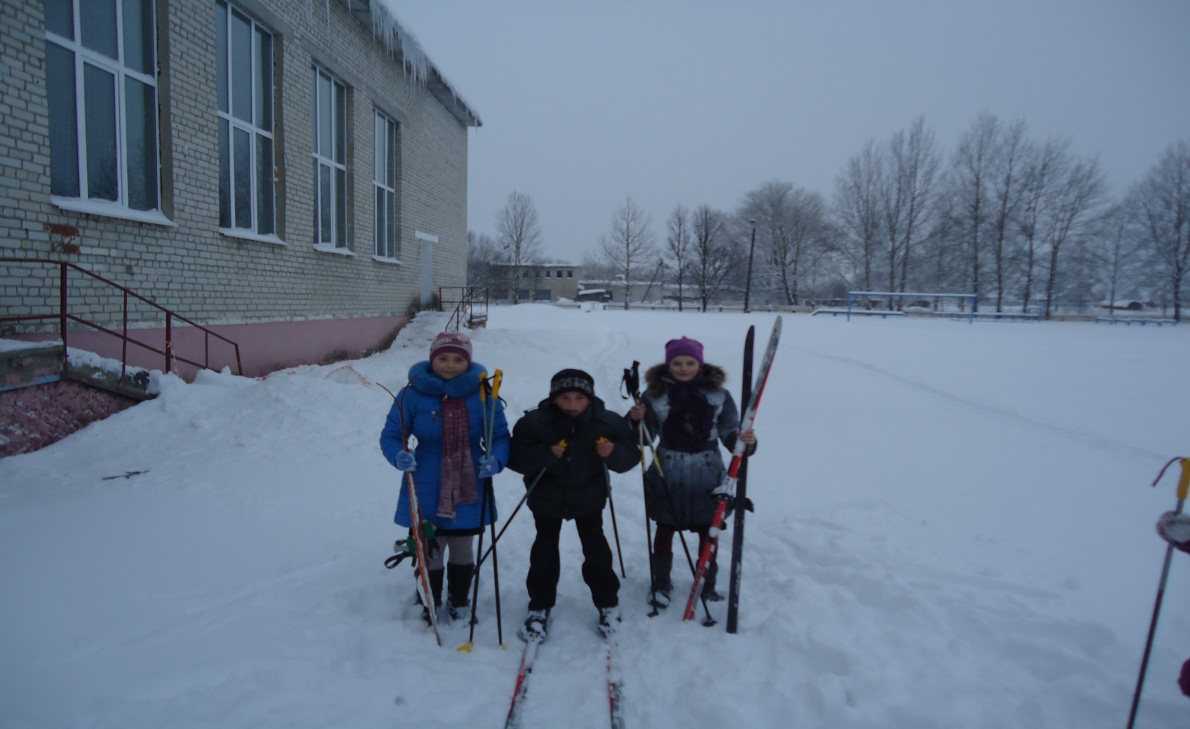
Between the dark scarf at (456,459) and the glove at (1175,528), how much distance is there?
2825mm

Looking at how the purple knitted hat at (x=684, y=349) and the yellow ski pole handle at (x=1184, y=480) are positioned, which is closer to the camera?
the yellow ski pole handle at (x=1184, y=480)

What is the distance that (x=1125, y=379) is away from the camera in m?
8.89

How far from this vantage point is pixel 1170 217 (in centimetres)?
3256

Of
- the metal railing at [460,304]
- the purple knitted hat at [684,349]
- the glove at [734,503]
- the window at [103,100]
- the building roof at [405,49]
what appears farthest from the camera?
the metal railing at [460,304]

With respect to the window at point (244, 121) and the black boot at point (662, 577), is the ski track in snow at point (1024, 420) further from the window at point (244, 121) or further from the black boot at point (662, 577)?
the window at point (244, 121)

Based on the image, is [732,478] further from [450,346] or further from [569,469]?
[450,346]

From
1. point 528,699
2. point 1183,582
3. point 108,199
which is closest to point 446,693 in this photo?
point 528,699

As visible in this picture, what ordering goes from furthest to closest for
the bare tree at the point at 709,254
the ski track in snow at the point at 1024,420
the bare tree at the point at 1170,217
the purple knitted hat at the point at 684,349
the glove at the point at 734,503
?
the bare tree at the point at 709,254 < the bare tree at the point at 1170,217 < the ski track in snow at the point at 1024,420 < the purple knitted hat at the point at 684,349 < the glove at the point at 734,503

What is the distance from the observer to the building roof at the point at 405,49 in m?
11.6

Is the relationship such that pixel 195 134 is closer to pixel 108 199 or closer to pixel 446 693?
pixel 108 199

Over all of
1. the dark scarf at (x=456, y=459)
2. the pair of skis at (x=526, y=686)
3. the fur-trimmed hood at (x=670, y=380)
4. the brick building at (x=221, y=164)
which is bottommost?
the pair of skis at (x=526, y=686)

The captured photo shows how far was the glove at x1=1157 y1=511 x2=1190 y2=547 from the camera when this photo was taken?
6.69ft

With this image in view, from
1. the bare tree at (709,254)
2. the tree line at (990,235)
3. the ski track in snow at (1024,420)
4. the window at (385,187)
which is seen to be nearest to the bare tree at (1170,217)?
the tree line at (990,235)

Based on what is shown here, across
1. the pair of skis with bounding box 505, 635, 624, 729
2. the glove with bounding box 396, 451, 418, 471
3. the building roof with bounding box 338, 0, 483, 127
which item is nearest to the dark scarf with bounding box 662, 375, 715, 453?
the pair of skis with bounding box 505, 635, 624, 729
